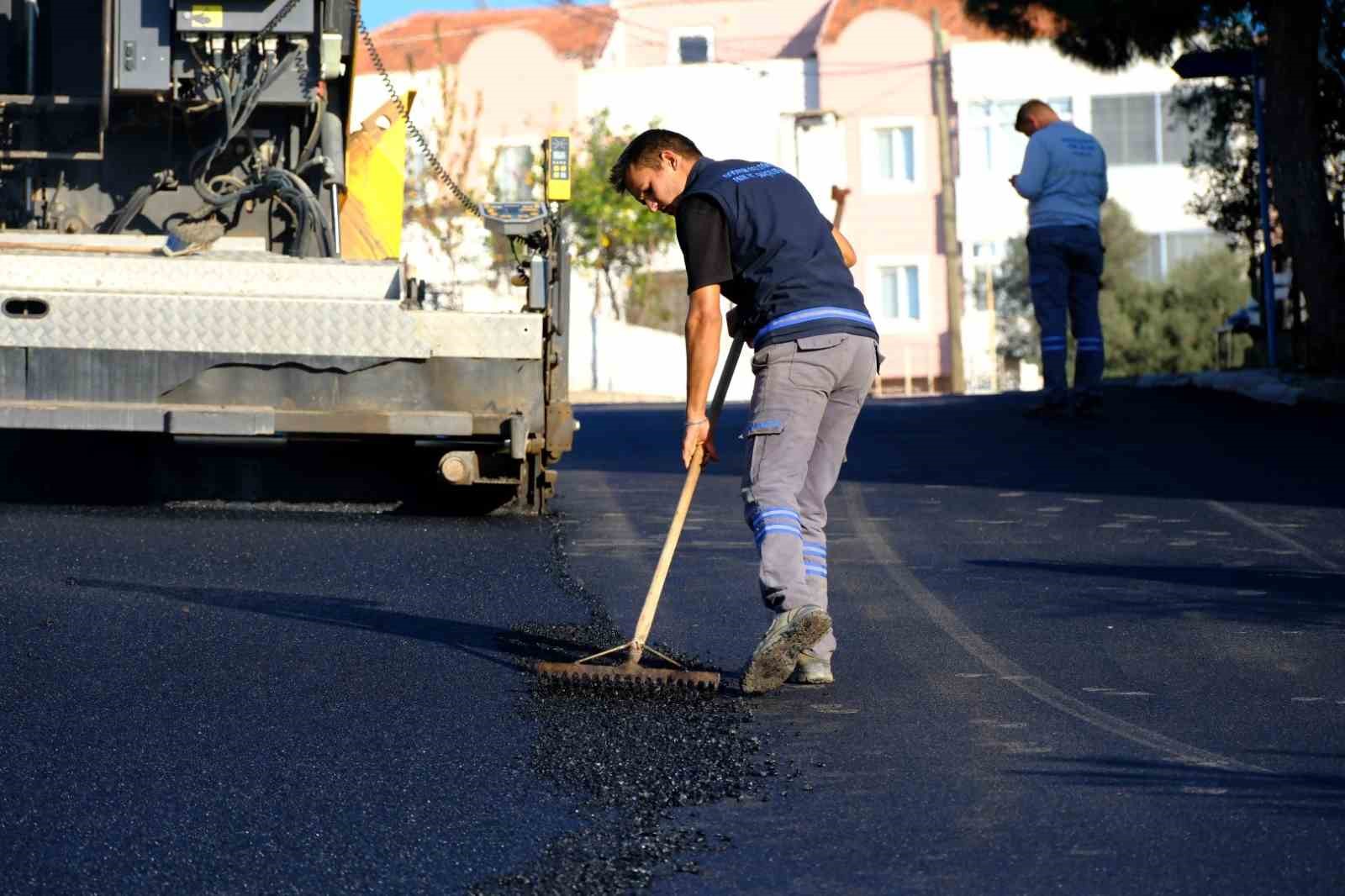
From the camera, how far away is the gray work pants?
532cm

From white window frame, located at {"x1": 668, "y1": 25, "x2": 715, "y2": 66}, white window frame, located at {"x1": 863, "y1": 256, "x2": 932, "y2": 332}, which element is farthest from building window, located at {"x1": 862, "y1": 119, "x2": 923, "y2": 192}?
white window frame, located at {"x1": 668, "y1": 25, "x2": 715, "y2": 66}

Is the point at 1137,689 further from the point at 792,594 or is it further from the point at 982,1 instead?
the point at 982,1

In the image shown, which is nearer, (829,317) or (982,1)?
(829,317)

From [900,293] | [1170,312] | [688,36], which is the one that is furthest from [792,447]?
[688,36]

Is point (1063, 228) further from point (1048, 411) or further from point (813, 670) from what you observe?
point (813, 670)

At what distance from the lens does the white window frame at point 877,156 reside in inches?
1501

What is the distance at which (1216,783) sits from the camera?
4.27 metres

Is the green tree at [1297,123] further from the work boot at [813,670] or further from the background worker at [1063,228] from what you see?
the work boot at [813,670]

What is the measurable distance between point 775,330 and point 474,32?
36368 millimetres

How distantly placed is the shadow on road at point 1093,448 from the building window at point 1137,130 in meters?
24.7

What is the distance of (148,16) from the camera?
28.9 feet

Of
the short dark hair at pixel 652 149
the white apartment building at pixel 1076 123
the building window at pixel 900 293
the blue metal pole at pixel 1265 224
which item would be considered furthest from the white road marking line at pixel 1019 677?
the white apartment building at pixel 1076 123

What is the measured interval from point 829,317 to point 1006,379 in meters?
34.0

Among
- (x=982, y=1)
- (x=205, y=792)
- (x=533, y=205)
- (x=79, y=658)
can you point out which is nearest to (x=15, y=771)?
(x=205, y=792)
